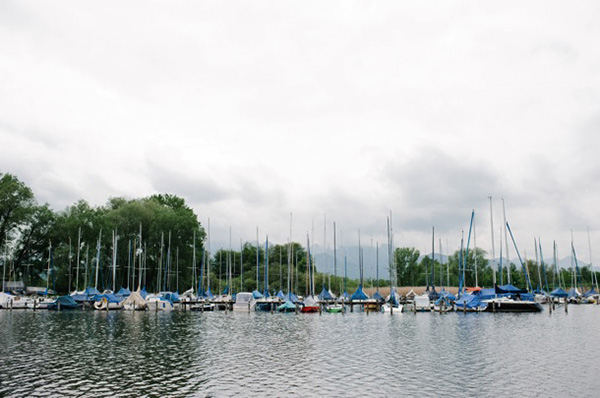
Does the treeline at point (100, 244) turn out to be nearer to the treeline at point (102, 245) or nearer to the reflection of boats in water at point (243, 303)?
the treeline at point (102, 245)

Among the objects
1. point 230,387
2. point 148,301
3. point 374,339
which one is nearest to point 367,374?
point 230,387

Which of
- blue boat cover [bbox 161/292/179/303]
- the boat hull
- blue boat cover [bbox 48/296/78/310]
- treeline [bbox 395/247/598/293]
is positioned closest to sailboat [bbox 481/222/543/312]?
the boat hull

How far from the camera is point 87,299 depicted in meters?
83.6

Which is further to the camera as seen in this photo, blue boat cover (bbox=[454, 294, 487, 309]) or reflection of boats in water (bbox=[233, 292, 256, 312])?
reflection of boats in water (bbox=[233, 292, 256, 312])

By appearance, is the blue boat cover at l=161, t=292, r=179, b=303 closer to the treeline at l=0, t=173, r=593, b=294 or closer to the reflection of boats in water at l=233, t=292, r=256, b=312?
the treeline at l=0, t=173, r=593, b=294

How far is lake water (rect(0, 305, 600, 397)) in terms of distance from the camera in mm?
22438

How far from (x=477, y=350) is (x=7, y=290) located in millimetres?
97728

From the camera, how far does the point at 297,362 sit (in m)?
29.6

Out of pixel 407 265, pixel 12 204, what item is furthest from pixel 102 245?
pixel 407 265

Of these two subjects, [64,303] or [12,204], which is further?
[12,204]

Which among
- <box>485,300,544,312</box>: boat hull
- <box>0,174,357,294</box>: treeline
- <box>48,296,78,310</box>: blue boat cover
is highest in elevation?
<box>0,174,357,294</box>: treeline

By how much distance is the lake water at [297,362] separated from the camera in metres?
22.4

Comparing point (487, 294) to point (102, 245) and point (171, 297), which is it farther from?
point (102, 245)

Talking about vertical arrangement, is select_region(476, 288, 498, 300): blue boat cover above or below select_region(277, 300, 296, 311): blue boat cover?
above
